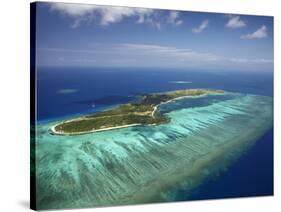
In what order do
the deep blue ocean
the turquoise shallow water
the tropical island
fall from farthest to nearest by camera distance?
the tropical island, the deep blue ocean, the turquoise shallow water

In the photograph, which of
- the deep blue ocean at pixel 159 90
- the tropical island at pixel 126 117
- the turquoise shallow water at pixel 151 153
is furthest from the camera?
the tropical island at pixel 126 117

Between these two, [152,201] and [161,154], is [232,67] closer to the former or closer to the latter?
[161,154]

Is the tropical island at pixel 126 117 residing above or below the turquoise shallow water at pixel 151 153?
above

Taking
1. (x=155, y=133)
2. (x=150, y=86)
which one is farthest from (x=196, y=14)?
(x=155, y=133)

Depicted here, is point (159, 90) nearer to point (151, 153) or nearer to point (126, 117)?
point (126, 117)

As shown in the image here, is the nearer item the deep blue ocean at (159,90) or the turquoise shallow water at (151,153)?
the turquoise shallow water at (151,153)

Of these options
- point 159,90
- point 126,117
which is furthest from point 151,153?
point 159,90

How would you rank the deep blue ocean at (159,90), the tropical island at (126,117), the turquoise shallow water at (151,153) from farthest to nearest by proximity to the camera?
the tropical island at (126,117)
the deep blue ocean at (159,90)
the turquoise shallow water at (151,153)

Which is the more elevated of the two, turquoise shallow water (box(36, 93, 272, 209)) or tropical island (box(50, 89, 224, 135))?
tropical island (box(50, 89, 224, 135))
